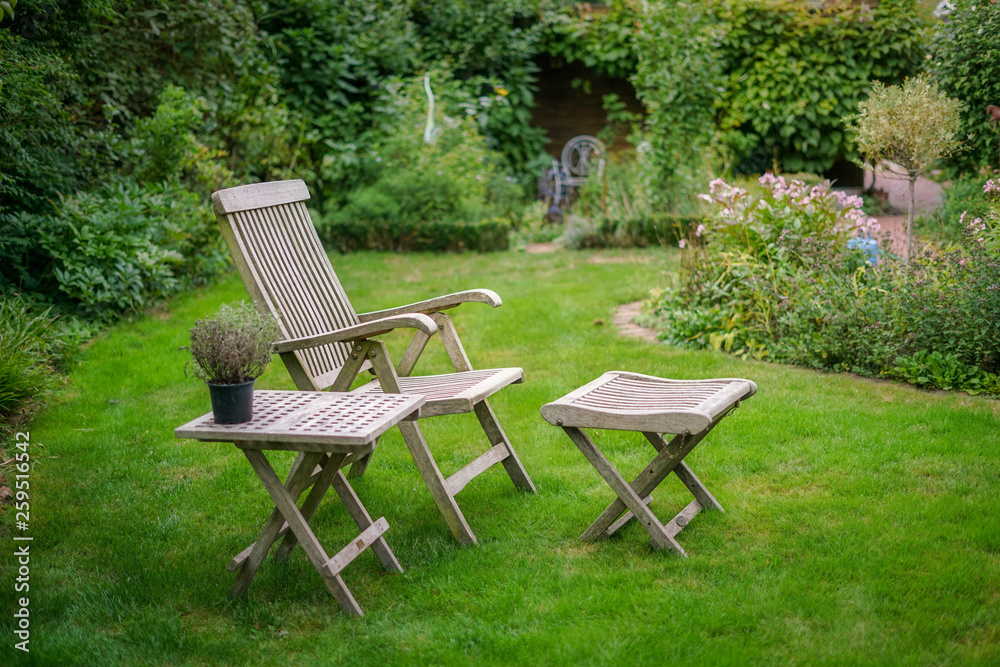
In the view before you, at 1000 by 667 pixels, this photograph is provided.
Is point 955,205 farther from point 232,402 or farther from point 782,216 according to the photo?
point 232,402

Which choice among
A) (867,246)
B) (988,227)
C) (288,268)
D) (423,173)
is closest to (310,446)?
(288,268)

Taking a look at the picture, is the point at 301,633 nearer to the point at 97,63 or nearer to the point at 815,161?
the point at 97,63

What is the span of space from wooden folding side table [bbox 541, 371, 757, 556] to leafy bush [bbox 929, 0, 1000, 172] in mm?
4324

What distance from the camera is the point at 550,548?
9.28ft

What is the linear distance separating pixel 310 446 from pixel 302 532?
1.00 feet

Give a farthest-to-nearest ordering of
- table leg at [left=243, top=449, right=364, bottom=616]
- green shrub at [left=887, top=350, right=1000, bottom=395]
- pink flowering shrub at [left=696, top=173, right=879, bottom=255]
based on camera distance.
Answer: pink flowering shrub at [left=696, top=173, right=879, bottom=255] < green shrub at [left=887, top=350, right=1000, bottom=395] < table leg at [left=243, top=449, right=364, bottom=616]

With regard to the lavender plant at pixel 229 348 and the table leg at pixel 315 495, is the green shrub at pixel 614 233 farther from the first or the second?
the lavender plant at pixel 229 348

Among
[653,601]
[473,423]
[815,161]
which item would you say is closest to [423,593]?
[653,601]

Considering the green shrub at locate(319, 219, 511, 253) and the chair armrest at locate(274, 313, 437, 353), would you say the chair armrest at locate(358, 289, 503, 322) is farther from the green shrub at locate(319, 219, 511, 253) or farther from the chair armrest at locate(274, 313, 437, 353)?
the green shrub at locate(319, 219, 511, 253)

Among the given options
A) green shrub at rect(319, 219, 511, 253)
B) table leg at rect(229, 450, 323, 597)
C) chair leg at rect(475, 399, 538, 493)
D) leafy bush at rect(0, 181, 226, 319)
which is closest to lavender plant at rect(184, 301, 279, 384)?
table leg at rect(229, 450, 323, 597)

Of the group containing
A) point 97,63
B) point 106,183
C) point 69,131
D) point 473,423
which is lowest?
point 473,423

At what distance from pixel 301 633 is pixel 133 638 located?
0.47m

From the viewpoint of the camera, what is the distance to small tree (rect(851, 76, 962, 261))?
15.0ft

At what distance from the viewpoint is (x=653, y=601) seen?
2.44 metres
